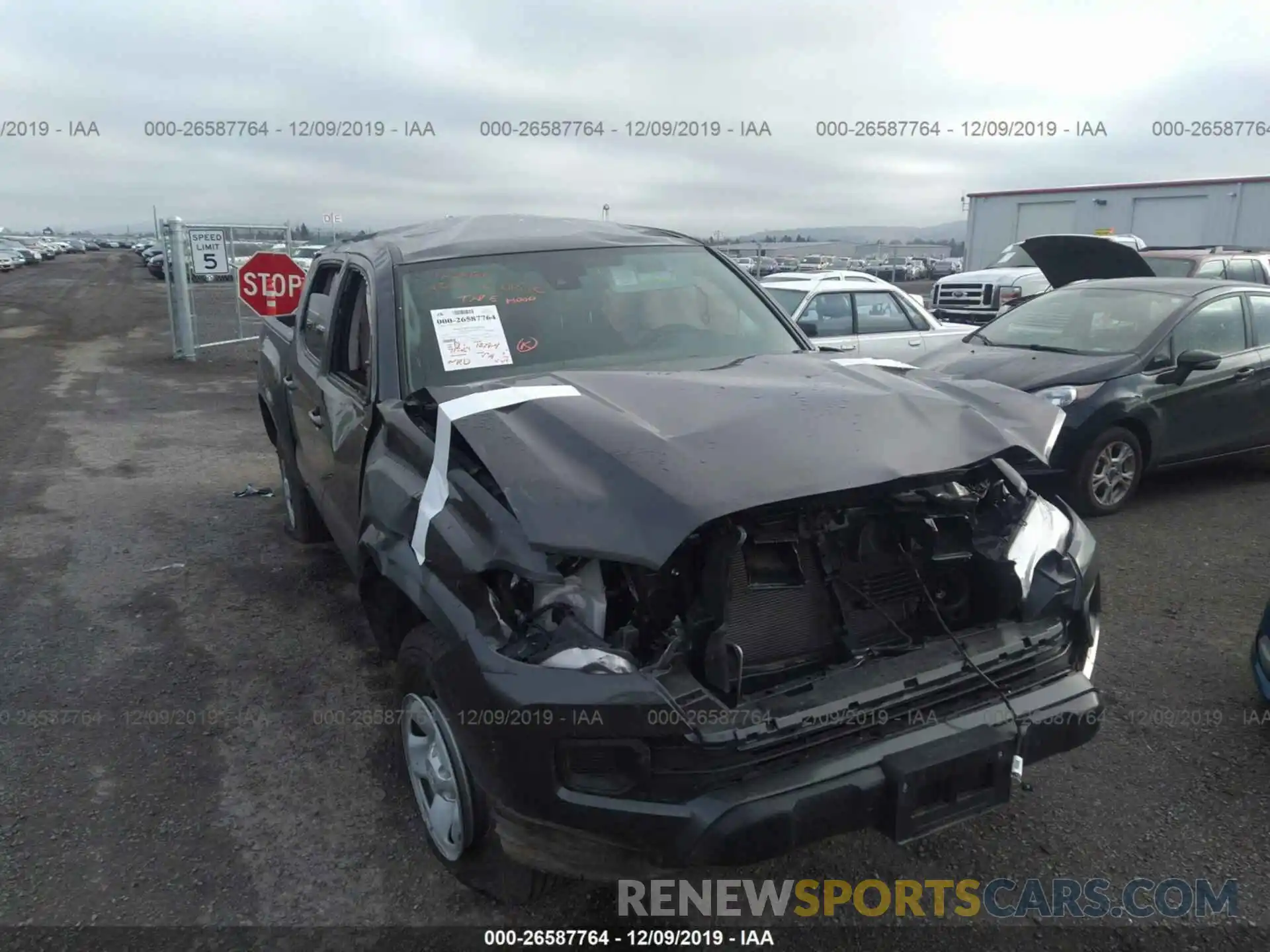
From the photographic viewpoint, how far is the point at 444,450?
288 centimetres

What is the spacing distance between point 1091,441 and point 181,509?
6.40 m

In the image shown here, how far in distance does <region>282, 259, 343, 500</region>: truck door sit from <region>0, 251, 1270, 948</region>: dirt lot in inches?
31.9

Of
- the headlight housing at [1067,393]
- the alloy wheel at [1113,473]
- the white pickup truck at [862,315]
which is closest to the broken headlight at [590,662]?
the headlight housing at [1067,393]

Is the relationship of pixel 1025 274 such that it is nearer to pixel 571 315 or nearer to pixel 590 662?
pixel 571 315

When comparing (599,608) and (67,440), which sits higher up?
(599,608)

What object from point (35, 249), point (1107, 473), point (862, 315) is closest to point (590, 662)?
point (1107, 473)

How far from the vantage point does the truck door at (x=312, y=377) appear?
443 centimetres

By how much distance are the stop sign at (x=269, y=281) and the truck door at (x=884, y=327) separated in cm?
628

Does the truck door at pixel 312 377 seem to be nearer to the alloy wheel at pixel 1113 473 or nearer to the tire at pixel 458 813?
the tire at pixel 458 813

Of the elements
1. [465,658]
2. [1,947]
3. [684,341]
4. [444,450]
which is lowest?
[1,947]

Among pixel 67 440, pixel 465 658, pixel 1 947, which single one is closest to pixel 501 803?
pixel 465 658

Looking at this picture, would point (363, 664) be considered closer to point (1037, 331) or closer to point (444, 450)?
point (444, 450)

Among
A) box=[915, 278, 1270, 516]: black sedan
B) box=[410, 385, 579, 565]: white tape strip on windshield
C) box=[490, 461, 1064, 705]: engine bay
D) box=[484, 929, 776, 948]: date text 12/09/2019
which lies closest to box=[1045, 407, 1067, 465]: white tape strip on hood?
box=[490, 461, 1064, 705]: engine bay

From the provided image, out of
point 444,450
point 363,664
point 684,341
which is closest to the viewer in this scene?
point 444,450
